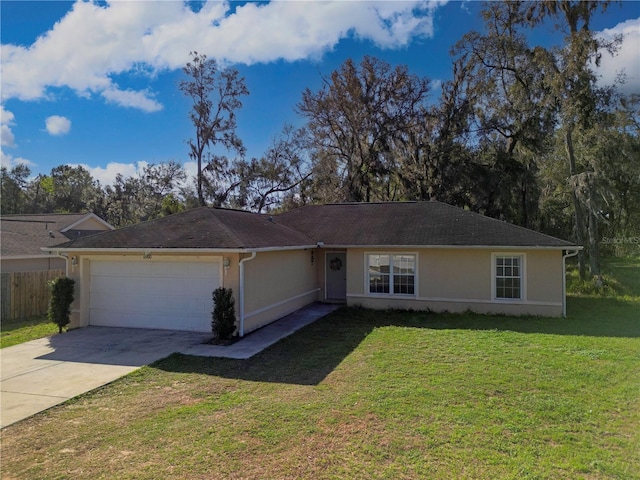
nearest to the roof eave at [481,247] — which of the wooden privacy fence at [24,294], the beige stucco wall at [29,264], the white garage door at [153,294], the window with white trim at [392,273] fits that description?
the window with white trim at [392,273]

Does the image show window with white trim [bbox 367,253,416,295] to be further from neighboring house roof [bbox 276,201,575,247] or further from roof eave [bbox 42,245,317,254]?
roof eave [bbox 42,245,317,254]

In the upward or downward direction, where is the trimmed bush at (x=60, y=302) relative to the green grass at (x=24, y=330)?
upward

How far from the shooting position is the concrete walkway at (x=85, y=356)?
6.43 m

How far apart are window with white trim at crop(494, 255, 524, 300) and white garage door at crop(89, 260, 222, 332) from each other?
8676 mm

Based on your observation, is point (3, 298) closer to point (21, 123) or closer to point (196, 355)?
point (21, 123)

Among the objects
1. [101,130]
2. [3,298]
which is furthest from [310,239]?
[101,130]

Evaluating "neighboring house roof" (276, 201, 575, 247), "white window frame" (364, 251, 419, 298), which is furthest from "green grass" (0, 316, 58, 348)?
"white window frame" (364, 251, 419, 298)

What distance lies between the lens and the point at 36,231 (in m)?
19.1

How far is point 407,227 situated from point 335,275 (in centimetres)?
342

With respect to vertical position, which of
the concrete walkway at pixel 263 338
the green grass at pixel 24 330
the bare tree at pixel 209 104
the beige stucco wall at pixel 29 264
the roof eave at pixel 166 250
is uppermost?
the bare tree at pixel 209 104

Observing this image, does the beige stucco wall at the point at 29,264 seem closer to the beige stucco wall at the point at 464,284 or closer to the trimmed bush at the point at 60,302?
the trimmed bush at the point at 60,302

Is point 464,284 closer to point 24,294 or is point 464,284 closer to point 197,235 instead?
point 197,235

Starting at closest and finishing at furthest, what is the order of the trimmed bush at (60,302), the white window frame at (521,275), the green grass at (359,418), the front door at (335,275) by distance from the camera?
1. the green grass at (359,418)
2. the trimmed bush at (60,302)
3. the white window frame at (521,275)
4. the front door at (335,275)

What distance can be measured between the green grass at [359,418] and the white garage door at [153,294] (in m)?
2.52
